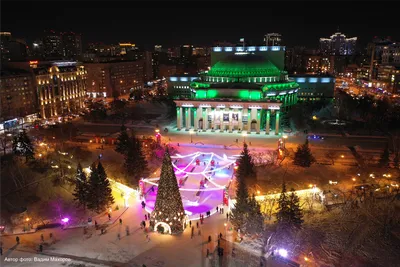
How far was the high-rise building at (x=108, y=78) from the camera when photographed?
111 meters

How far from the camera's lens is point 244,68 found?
7975 centimetres

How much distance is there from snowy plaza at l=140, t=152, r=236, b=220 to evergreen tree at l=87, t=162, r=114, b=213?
382 centimetres

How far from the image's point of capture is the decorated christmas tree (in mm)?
27719

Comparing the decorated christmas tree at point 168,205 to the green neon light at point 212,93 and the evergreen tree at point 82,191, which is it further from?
the green neon light at point 212,93

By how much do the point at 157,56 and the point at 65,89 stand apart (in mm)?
92423

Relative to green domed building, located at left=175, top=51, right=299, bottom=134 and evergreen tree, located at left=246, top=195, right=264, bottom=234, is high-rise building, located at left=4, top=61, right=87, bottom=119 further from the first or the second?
evergreen tree, located at left=246, top=195, right=264, bottom=234

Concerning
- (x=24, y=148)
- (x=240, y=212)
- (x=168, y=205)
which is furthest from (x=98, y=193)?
(x=24, y=148)

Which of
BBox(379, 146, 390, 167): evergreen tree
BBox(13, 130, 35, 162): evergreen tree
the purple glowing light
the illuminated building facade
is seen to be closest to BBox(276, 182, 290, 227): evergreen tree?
the purple glowing light

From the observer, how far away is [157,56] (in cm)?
17462

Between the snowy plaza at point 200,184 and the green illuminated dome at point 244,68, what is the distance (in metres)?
37.2

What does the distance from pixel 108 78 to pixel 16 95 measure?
3903cm

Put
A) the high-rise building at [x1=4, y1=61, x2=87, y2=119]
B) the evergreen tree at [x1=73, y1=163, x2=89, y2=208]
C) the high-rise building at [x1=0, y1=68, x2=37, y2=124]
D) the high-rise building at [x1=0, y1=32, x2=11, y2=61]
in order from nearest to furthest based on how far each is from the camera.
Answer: the evergreen tree at [x1=73, y1=163, x2=89, y2=208] → the high-rise building at [x1=0, y1=68, x2=37, y2=124] → the high-rise building at [x1=4, y1=61, x2=87, y2=119] → the high-rise building at [x1=0, y1=32, x2=11, y2=61]

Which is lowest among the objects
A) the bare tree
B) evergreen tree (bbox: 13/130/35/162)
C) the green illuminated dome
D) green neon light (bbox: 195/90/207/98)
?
the bare tree

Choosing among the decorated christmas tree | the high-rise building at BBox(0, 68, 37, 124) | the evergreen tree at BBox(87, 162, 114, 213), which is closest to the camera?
the decorated christmas tree
